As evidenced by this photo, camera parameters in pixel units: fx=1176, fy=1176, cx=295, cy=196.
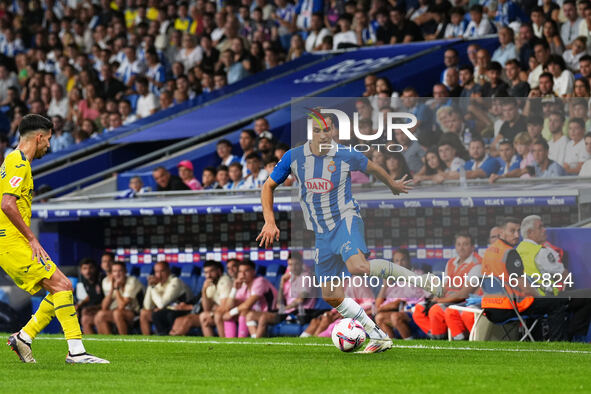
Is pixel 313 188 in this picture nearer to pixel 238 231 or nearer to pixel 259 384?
pixel 259 384

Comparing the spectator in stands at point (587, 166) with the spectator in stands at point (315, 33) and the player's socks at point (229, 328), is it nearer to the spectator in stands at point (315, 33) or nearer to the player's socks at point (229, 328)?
the player's socks at point (229, 328)

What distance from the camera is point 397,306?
42.8 feet

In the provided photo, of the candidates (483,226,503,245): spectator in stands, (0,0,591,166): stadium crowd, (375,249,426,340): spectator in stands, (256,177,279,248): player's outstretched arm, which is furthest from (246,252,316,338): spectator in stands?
(256,177,279,248): player's outstretched arm

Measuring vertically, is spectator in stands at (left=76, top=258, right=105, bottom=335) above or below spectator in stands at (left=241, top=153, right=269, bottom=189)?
below

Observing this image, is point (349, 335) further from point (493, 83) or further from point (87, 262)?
point (87, 262)

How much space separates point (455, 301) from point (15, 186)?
5.49 meters

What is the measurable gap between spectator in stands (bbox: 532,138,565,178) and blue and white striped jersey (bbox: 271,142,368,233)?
2.47 meters

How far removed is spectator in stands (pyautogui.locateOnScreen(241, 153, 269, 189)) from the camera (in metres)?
15.2

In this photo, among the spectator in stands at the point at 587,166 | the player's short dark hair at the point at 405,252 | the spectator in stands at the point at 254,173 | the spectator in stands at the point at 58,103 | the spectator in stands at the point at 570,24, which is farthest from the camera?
the spectator in stands at the point at 58,103

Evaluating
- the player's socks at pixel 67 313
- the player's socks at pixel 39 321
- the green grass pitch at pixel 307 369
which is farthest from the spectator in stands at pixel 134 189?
the player's socks at pixel 67 313

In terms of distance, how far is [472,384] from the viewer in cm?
752

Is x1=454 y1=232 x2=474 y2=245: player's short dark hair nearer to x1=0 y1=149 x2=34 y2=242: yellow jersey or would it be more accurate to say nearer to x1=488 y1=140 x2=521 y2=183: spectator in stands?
x1=488 y1=140 x2=521 y2=183: spectator in stands

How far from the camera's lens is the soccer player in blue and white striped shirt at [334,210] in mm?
9750

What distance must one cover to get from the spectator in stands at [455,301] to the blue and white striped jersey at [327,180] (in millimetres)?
2392
